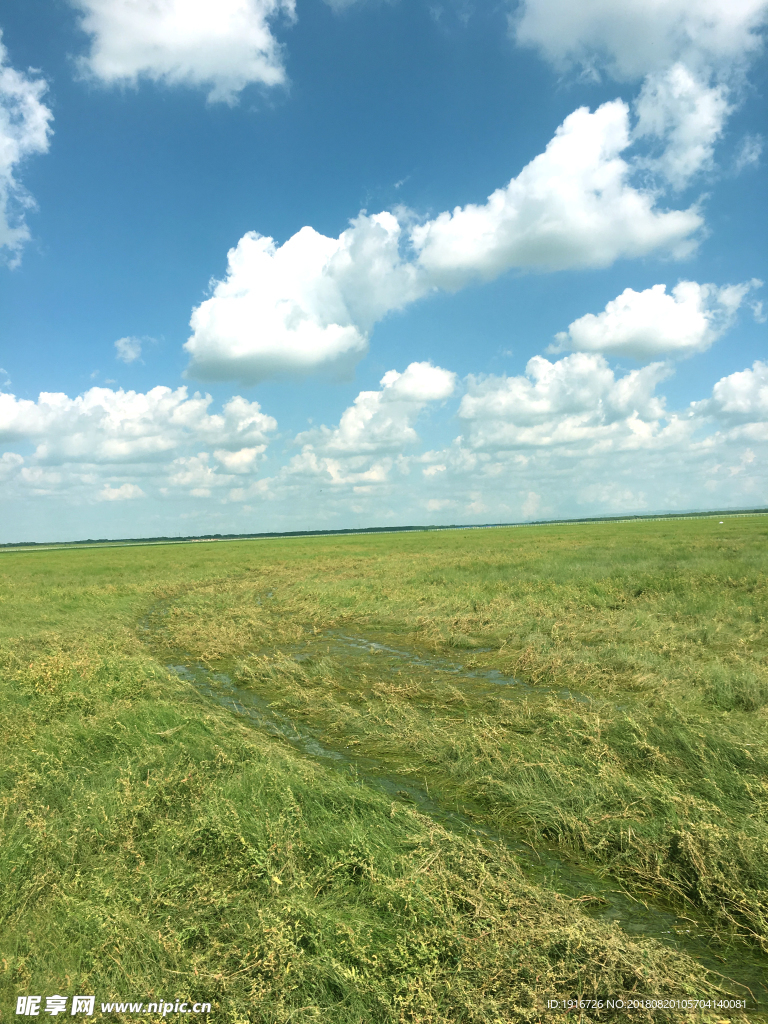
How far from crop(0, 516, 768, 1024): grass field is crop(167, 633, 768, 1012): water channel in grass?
4 cm

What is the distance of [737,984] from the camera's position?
4488 millimetres

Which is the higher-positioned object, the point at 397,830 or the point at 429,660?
the point at 397,830

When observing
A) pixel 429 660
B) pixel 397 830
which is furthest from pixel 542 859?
pixel 429 660

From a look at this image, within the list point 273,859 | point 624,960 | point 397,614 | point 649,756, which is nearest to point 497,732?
point 649,756

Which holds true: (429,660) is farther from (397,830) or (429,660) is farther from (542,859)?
(542,859)

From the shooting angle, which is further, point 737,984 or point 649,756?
point 649,756

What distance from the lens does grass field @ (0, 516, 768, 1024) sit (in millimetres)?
4422

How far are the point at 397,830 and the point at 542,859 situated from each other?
179cm

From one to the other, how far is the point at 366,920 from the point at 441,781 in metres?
3.73

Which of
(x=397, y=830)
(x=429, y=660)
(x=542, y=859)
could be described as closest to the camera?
(x=542, y=859)

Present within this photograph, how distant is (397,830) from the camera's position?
22.1 ft

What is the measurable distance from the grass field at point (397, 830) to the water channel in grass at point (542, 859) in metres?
0.04

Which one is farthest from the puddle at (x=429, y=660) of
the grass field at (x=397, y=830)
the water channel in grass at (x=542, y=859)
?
the grass field at (x=397, y=830)

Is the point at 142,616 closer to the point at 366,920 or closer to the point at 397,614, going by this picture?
the point at 397,614
